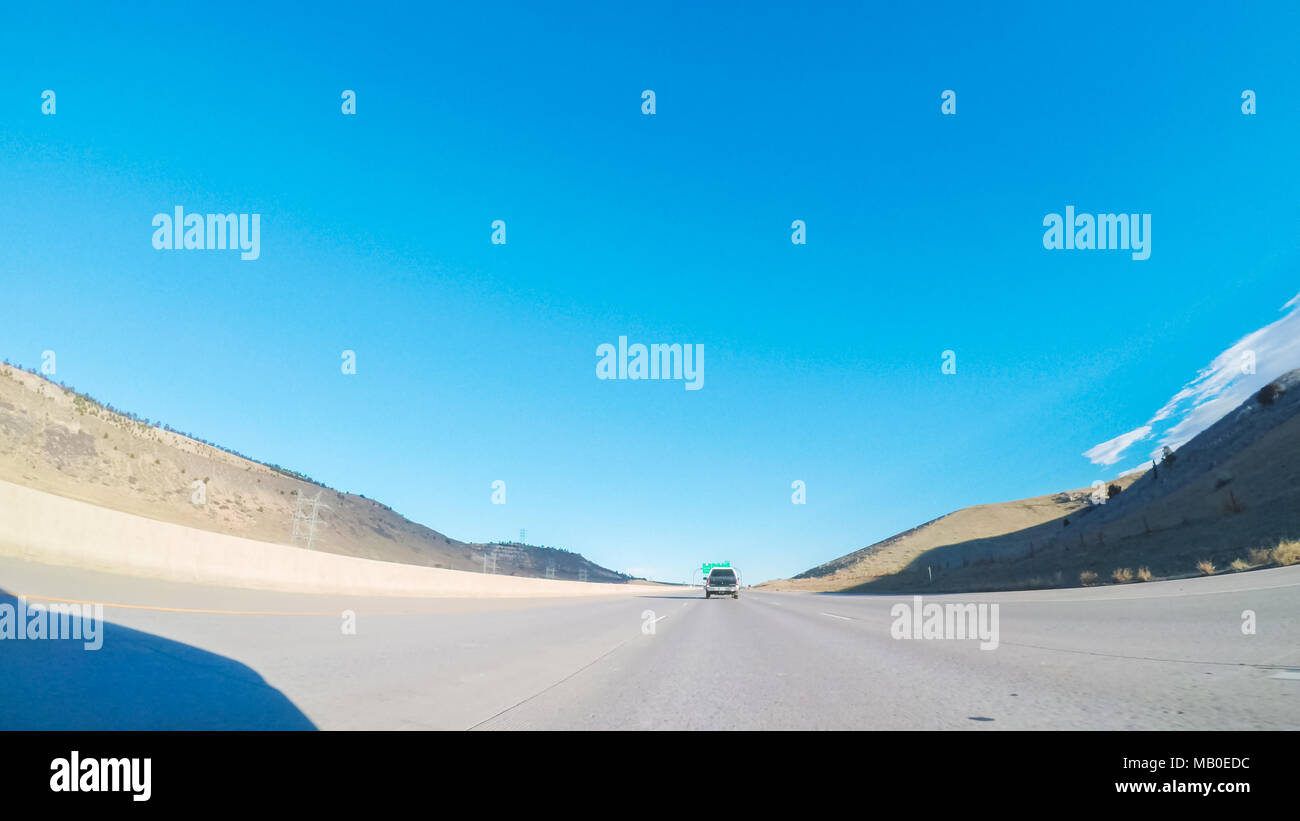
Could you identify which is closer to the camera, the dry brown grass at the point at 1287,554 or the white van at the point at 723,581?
the dry brown grass at the point at 1287,554

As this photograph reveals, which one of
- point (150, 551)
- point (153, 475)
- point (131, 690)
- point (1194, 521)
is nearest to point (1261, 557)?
point (1194, 521)

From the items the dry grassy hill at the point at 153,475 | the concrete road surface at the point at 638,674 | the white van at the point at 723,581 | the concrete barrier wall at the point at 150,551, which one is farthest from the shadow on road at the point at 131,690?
the dry grassy hill at the point at 153,475

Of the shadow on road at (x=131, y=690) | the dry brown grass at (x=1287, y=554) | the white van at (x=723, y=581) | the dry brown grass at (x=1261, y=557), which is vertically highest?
the shadow on road at (x=131, y=690)

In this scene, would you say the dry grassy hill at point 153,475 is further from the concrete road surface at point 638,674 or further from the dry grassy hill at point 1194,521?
the dry grassy hill at point 1194,521

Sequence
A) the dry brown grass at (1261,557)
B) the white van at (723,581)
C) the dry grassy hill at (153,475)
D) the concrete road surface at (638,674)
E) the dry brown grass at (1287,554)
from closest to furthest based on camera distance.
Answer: the concrete road surface at (638,674)
the dry brown grass at (1287,554)
the dry brown grass at (1261,557)
the white van at (723,581)
the dry grassy hill at (153,475)

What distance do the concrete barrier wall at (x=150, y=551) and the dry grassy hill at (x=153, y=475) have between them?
101 feet

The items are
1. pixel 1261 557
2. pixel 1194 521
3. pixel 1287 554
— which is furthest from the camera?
pixel 1194 521

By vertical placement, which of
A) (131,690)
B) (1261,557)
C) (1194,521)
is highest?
(131,690)

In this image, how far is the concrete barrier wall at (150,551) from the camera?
13.6 meters

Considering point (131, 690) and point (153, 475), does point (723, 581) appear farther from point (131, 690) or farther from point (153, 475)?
point (153, 475)

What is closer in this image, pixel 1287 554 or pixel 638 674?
pixel 638 674

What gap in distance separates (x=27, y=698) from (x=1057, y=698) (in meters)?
7.33

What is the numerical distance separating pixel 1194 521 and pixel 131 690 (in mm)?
34049

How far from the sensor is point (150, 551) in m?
15.0
